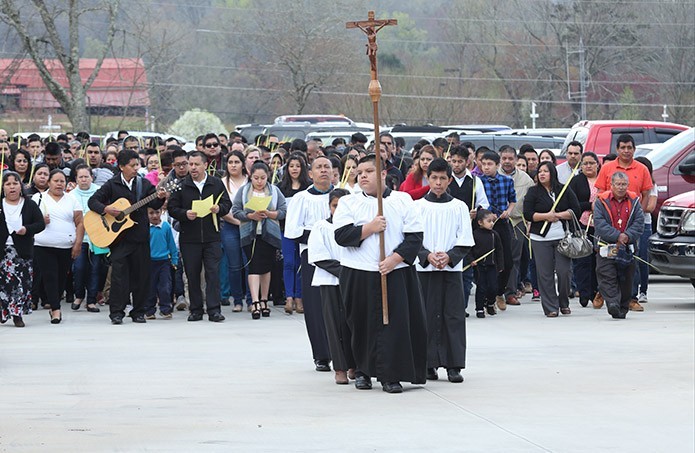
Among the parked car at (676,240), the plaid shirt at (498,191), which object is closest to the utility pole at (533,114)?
the parked car at (676,240)

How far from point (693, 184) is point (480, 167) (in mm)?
5091

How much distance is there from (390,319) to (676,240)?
742 centimetres

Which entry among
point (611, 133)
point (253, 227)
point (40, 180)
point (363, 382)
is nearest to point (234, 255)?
point (253, 227)

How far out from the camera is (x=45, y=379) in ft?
37.8

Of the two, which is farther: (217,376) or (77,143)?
(77,143)

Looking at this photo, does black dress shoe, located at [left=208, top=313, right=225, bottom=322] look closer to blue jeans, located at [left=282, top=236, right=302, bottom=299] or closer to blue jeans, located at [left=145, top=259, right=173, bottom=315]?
blue jeans, located at [left=145, top=259, right=173, bottom=315]

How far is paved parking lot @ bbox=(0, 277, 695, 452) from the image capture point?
352 inches

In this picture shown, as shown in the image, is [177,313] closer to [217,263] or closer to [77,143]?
[217,263]

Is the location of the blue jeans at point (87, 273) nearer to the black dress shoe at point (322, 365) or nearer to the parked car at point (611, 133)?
the black dress shoe at point (322, 365)

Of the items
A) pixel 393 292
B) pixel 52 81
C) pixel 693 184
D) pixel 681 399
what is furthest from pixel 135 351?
pixel 52 81

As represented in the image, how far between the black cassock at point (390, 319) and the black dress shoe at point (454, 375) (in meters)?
0.51

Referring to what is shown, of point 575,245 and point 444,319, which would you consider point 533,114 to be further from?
point 444,319

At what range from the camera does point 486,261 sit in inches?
629

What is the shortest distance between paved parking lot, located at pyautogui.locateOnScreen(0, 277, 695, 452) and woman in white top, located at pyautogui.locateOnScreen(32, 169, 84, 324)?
0.49 m
